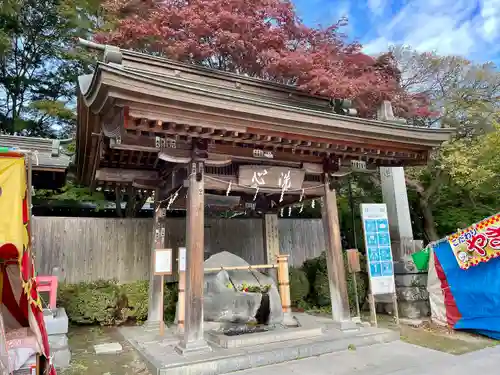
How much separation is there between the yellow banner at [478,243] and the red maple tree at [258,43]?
4623 millimetres

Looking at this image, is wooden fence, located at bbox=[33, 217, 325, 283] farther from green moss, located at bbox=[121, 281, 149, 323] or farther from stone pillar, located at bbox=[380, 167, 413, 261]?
stone pillar, located at bbox=[380, 167, 413, 261]

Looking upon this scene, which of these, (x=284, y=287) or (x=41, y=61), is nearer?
(x=284, y=287)

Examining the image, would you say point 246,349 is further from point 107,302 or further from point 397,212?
point 397,212

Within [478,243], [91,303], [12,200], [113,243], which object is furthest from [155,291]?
[478,243]

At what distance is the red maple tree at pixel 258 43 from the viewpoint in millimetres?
9594

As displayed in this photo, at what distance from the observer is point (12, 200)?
3078mm

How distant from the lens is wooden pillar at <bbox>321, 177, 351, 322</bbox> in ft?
20.1

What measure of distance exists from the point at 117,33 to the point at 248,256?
7.45 metres

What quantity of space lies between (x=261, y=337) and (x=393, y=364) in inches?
74.5

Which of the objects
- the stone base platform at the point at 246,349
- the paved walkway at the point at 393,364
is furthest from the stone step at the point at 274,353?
the paved walkway at the point at 393,364

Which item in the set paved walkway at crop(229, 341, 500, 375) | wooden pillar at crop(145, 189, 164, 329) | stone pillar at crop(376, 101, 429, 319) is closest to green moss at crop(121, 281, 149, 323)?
wooden pillar at crop(145, 189, 164, 329)

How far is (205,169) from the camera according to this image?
564cm

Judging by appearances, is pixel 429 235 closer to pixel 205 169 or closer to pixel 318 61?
pixel 318 61

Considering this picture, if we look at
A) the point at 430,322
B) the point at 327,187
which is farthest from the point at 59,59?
the point at 430,322
